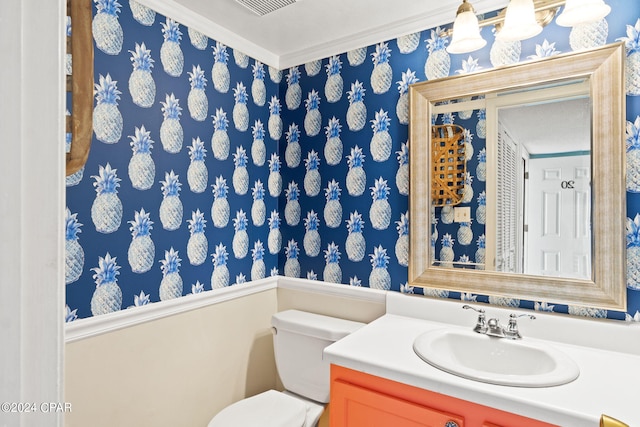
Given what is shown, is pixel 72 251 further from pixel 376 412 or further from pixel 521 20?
pixel 521 20

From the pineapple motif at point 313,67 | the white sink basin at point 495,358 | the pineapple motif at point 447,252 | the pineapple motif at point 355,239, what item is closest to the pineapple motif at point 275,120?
the pineapple motif at point 313,67

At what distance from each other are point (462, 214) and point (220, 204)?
3.97ft

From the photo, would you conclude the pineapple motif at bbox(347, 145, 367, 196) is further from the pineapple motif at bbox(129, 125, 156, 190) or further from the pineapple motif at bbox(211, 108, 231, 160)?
the pineapple motif at bbox(129, 125, 156, 190)

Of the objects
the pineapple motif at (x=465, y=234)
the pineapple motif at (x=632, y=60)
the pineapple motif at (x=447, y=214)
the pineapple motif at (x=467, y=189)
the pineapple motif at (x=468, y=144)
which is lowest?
the pineapple motif at (x=465, y=234)

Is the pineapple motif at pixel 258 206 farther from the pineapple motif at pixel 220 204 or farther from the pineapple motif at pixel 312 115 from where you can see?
the pineapple motif at pixel 312 115

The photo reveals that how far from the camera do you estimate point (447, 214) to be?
1693mm

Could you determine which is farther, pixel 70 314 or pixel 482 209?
pixel 482 209

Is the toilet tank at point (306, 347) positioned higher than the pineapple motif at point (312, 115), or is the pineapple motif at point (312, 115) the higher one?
the pineapple motif at point (312, 115)

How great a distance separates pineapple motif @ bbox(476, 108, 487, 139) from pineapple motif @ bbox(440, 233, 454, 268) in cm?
48

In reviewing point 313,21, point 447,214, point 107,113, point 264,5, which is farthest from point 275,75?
point 447,214

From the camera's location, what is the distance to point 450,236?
1.68 m

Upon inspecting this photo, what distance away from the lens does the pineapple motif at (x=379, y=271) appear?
1865mm

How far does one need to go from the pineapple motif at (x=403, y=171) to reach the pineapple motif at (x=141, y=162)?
3.82 feet

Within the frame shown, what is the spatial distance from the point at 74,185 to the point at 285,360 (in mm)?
1278
